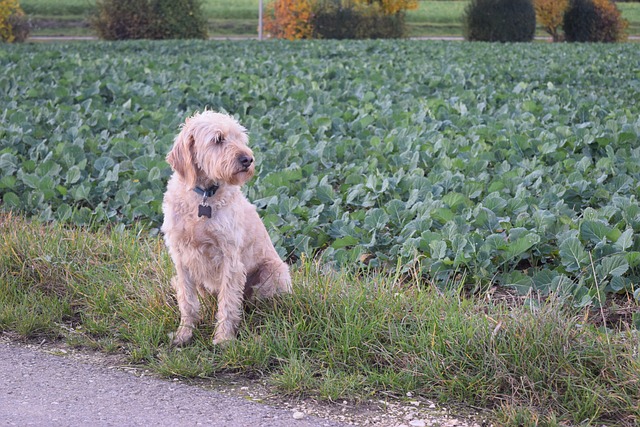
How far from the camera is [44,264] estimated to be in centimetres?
568

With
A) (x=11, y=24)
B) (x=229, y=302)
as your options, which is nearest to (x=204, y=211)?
(x=229, y=302)

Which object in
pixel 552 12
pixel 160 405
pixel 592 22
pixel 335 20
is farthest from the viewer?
pixel 552 12

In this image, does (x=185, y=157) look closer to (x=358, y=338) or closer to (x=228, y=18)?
(x=358, y=338)

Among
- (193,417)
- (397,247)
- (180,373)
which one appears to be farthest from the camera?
(397,247)

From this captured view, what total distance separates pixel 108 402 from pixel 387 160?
5.10 meters

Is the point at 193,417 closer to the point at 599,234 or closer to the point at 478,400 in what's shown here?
the point at 478,400

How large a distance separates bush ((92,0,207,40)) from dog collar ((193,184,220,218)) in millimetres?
29140

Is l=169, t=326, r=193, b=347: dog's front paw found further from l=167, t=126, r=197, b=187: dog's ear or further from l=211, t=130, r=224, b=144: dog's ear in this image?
l=211, t=130, r=224, b=144: dog's ear

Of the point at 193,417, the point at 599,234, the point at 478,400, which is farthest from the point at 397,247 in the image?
the point at 193,417

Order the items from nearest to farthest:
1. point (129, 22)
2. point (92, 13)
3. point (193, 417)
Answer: point (193, 417) → point (129, 22) → point (92, 13)

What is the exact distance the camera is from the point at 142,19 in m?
32.4

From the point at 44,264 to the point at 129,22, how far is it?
28563 millimetres

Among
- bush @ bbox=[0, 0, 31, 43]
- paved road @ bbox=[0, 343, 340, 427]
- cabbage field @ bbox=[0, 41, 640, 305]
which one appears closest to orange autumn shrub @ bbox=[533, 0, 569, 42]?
bush @ bbox=[0, 0, 31, 43]

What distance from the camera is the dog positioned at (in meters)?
4.55
